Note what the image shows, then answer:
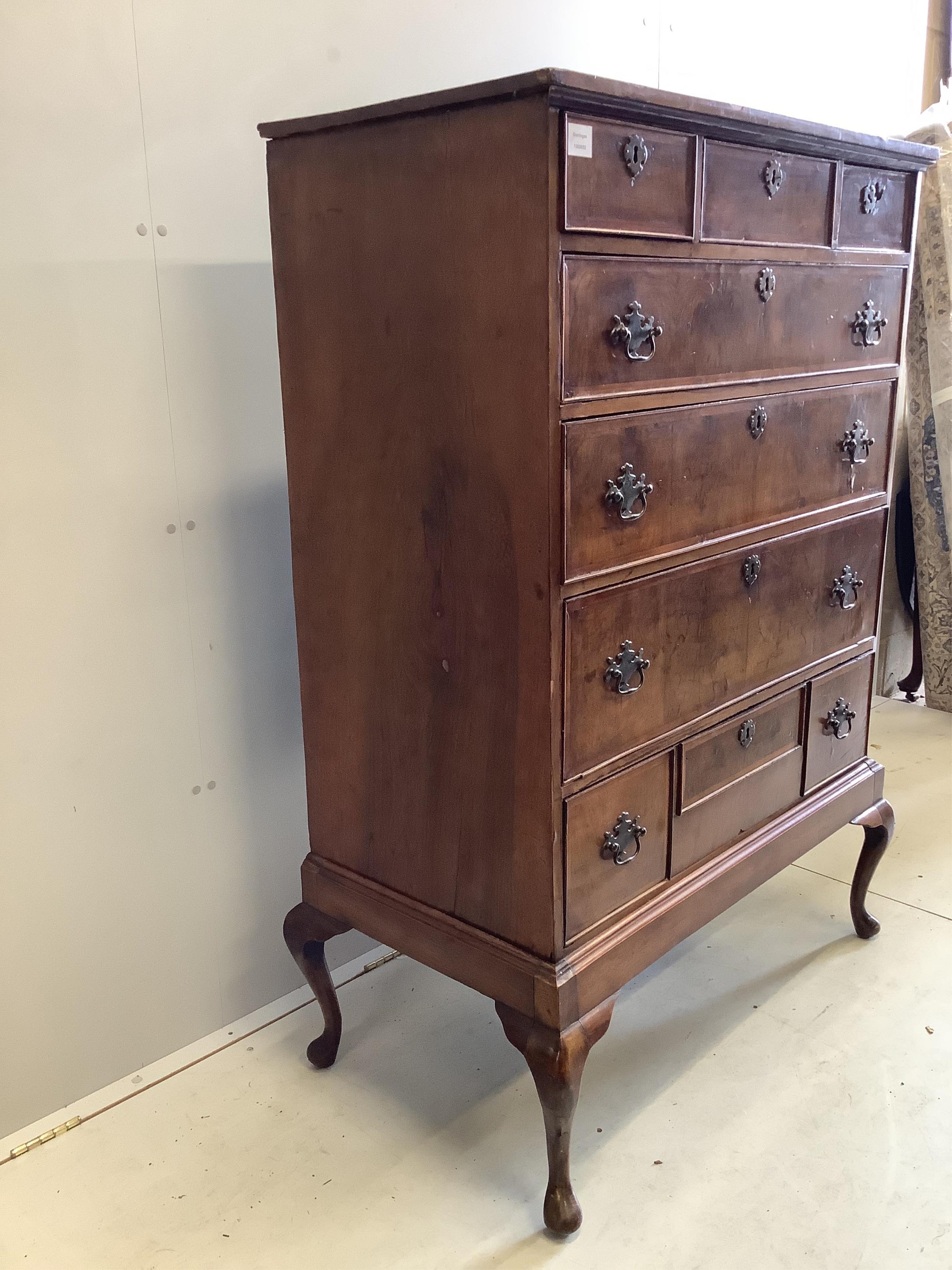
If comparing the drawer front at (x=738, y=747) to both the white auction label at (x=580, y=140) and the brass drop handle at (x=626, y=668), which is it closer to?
the brass drop handle at (x=626, y=668)

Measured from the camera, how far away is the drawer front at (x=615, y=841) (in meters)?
1.39

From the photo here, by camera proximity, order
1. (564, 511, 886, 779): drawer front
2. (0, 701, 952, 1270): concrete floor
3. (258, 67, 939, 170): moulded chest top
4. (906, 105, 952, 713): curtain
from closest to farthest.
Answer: (258, 67, 939, 170): moulded chest top → (564, 511, 886, 779): drawer front → (0, 701, 952, 1270): concrete floor → (906, 105, 952, 713): curtain

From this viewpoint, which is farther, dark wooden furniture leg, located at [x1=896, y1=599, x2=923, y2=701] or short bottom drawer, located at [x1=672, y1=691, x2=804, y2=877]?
dark wooden furniture leg, located at [x1=896, y1=599, x2=923, y2=701]

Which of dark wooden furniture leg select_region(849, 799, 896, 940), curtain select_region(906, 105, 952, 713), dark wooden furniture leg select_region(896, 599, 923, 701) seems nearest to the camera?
dark wooden furniture leg select_region(849, 799, 896, 940)

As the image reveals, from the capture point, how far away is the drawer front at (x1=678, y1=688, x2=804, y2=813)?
61.8 inches

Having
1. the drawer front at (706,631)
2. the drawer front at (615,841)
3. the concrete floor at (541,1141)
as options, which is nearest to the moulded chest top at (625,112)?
the drawer front at (706,631)

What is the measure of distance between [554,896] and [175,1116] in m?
0.79

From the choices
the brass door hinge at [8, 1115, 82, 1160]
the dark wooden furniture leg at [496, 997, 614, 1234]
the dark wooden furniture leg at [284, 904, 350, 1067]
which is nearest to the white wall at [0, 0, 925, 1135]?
the brass door hinge at [8, 1115, 82, 1160]

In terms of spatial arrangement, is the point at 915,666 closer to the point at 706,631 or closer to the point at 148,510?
the point at 706,631

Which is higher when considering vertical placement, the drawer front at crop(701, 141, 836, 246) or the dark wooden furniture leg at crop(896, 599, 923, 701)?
the drawer front at crop(701, 141, 836, 246)

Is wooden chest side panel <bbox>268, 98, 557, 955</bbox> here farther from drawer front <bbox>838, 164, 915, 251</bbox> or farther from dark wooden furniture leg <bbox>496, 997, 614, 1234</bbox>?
drawer front <bbox>838, 164, 915, 251</bbox>

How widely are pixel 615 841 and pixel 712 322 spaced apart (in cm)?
70

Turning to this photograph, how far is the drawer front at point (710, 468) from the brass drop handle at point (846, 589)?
0.13 m

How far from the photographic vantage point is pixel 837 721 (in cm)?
188
